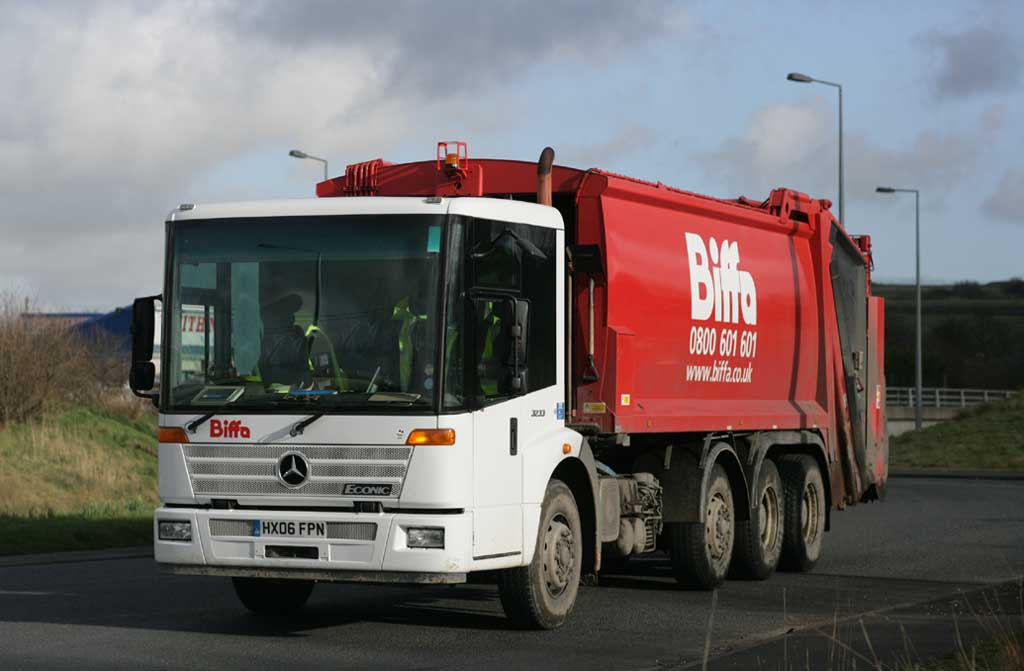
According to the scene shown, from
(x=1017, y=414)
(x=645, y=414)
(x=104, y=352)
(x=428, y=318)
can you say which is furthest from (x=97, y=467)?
(x=1017, y=414)

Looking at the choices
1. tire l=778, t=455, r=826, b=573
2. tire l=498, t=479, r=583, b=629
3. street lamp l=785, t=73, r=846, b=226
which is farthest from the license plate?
street lamp l=785, t=73, r=846, b=226

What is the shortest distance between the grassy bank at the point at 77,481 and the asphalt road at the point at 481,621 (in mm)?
2412

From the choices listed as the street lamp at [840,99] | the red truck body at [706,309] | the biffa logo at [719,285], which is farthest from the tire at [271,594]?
the street lamp at [840,99]

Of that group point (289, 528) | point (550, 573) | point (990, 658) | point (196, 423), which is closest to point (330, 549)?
point (289, 528)

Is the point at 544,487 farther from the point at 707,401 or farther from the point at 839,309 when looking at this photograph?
the point at 839,309

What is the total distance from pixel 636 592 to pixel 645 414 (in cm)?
210

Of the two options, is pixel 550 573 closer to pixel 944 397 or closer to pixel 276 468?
pixel 276 468

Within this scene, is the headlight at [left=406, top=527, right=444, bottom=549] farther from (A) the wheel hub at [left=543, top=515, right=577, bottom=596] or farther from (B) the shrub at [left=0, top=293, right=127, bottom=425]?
(B) the shrub at [left=0, top=293, right=127, bottom=425]

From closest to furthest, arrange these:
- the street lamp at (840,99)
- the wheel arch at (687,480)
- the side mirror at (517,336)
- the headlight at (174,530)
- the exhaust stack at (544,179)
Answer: the side mirror at (517,336)
the headlight at (174,530)
the exhaust stack at (544,179)
the wheel arch at (687,480)
the street lamp at (840,99)

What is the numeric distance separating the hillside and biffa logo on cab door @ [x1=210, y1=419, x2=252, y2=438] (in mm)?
95188

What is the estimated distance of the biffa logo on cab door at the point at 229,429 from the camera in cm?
1078

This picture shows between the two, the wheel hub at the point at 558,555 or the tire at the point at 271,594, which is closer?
the wheel hub at the point at 558,555

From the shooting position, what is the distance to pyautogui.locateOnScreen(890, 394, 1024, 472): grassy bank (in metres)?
47.2

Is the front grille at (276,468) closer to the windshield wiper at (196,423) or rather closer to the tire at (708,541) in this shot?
the windshield wiper at (196,423)
